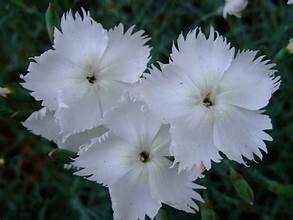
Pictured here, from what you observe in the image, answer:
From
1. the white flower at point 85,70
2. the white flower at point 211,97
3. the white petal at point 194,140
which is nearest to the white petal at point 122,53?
the white flower at point 85,70

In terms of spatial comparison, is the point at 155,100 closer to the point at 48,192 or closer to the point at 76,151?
the point at 76,151

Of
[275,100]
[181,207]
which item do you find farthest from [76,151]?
[275,100]

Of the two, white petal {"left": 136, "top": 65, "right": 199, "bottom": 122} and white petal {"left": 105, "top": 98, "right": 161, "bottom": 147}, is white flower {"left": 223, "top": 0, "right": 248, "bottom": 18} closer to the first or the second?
white petal {"left": 136, "top": 65, "right": 199, "bottom": 122}

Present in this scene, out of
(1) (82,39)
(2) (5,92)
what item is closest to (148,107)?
(1) (82,39)

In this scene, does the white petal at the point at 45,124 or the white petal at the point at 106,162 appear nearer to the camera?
the white petal at the point at 106,162

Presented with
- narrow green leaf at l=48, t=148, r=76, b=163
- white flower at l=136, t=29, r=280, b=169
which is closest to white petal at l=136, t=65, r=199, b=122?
white flower at l=136, t=29, r=280, b=169

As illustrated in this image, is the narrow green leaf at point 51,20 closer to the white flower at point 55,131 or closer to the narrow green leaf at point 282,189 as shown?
the white flower at point 55,131
